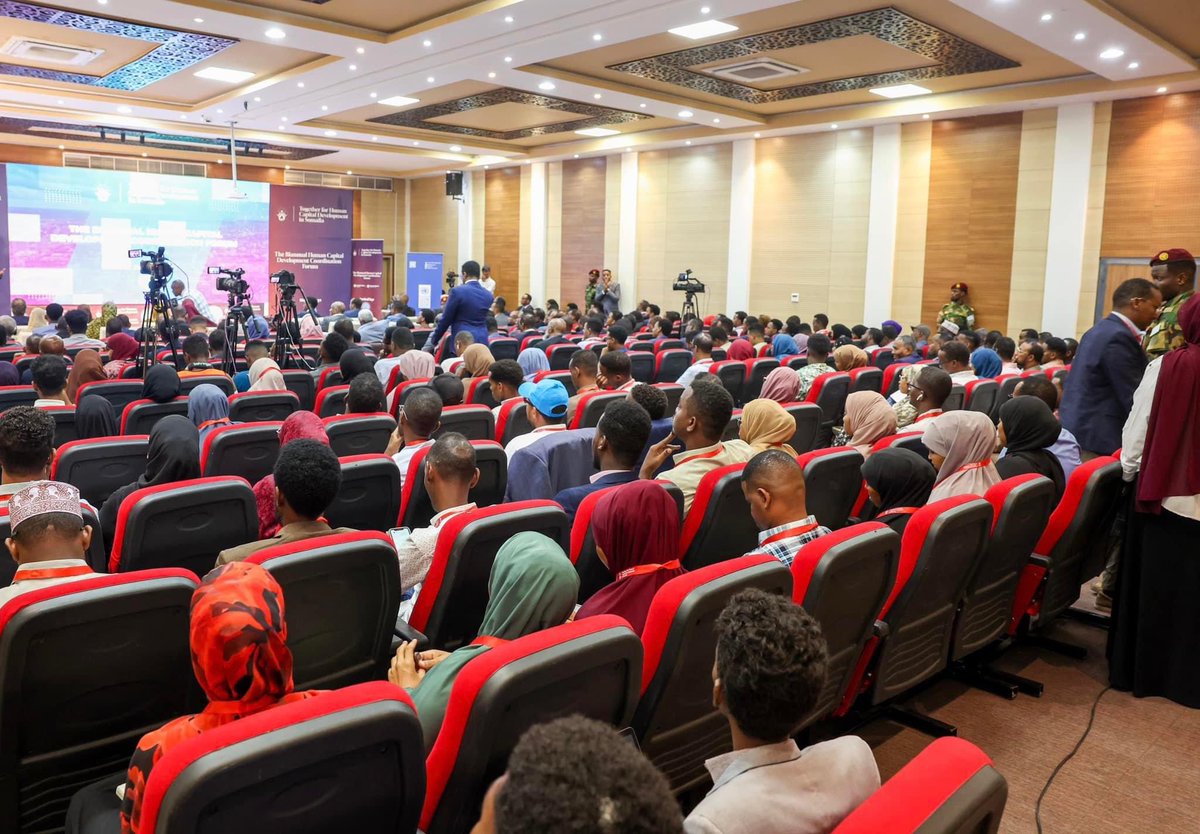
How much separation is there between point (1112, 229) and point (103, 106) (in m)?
15.3

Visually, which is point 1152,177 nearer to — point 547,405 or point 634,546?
point 547,405

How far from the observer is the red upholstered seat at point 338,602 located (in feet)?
6.89

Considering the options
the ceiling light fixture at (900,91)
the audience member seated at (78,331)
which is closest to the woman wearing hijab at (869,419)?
the audience member seated at (78,331)

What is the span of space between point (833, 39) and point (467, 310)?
5.03 meters

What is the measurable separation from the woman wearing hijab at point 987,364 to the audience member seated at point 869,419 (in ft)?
11.6

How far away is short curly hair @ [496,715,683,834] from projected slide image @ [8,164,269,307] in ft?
54.9

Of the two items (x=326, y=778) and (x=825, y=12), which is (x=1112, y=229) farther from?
(x=326, y=778)

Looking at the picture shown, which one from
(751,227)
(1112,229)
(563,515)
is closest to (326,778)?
(563,515)

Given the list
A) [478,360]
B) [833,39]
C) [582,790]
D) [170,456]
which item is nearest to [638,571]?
[582,790]

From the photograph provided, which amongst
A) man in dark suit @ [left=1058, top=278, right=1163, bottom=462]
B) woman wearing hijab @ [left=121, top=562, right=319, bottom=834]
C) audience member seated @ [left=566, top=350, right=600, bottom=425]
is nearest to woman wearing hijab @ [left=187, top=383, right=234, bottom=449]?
audience member seated @ [left=566, top=350, right=600, bottom=425]

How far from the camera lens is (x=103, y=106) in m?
13.9

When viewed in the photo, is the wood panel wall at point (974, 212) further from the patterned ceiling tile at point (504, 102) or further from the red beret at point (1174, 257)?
the red beret at point (1174, 257)

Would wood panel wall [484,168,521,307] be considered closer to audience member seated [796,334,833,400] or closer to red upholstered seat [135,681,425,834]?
audience member seated [796,334,833,400]

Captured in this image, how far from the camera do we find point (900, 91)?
11867 millimetres
